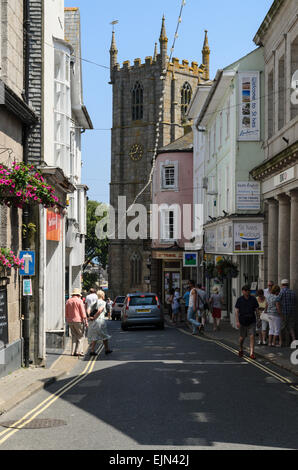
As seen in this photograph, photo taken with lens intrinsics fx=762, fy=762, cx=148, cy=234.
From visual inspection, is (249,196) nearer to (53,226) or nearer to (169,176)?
(53,226)

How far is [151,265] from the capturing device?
211ft

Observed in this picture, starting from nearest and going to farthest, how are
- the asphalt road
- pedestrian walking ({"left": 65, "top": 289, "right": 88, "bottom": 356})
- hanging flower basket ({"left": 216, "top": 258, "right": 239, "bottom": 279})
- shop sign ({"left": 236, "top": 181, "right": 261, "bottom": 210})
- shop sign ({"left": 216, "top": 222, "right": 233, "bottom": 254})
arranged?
the asphalt road → pedestrian walking ({"left": 65, "top": 289, "right": 88, "bottom": 356}) → shop sign ({"left": 236, "top": 181, "right": 261, "bottom": 210}) → shop sign ({"left": 216, "top": 222, "right": 233, "bottom": 254}) → hanging flower basket ({"left": 216, "top": 258, "right": 239, "bottom": 279})

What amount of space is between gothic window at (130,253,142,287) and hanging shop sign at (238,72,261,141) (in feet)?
217

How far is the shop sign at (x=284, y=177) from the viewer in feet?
71.2

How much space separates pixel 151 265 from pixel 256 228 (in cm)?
3773

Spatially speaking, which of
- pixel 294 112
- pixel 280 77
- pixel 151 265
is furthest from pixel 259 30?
pixel 151 265

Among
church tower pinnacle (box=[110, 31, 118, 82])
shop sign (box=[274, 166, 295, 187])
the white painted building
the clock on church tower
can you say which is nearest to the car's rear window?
the white painted building

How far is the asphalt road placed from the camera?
27.8 ft

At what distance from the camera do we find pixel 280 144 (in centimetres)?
2444

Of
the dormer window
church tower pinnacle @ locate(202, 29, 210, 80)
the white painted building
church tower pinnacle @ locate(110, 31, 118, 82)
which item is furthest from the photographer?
church tower pinnacle @ locate(110, 31, 118, 82)

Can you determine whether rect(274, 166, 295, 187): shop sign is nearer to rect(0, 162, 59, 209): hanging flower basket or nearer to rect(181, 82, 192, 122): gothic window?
rect(0, 162, 59, 209): hanging flower basket

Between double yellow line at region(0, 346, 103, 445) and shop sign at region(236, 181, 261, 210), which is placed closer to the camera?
double yellow line at region(0, 346, 103, 445)

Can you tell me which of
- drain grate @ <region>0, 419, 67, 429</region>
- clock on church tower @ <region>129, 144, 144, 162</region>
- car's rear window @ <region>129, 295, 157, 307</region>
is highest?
clock on church tower @ <region>129, 144, 144, 162</region>

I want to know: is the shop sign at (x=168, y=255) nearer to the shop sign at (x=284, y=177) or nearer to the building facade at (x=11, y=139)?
the shop sign at (x=284, y=177)
